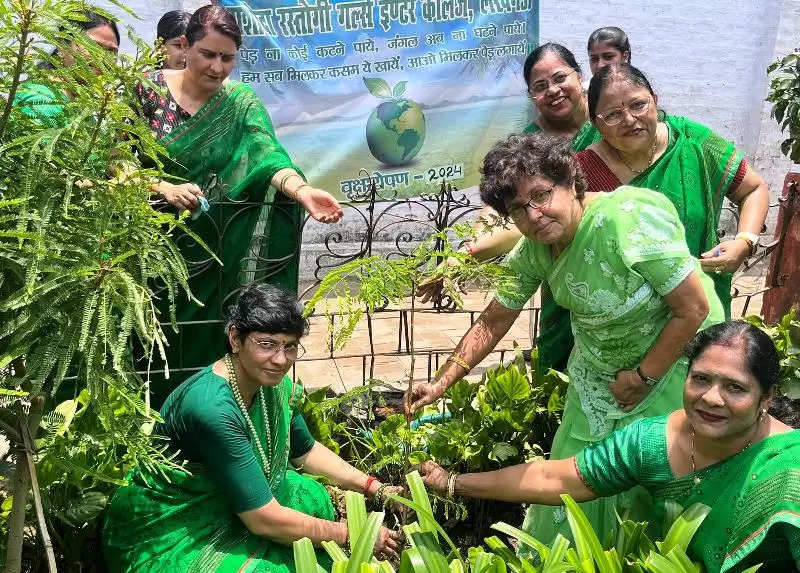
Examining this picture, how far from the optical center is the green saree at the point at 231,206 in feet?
11.2

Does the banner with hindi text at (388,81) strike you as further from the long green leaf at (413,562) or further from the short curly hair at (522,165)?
the long green leaf at (413,562)

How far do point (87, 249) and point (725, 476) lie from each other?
1627 millimetres

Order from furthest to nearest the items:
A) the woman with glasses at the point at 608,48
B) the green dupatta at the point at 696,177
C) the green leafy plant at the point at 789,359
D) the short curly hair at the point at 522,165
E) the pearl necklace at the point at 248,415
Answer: the woman with glasses at the point at 608,48 < the green leafy plant at the point at 789,359 < the green dupatta at the point at 696,177 < the pearl necklace at the point at 248,415 < the short curly hair at the point at 522,165

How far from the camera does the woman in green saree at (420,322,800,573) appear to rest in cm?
203

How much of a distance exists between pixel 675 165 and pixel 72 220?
7.19 ft

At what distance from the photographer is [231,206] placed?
3.39 m

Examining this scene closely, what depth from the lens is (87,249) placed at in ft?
5.66

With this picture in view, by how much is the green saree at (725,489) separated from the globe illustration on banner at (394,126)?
5.39 meters

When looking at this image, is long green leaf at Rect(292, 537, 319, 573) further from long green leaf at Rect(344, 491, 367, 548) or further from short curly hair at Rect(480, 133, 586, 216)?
short curly hair at Rect(480, 133, 586, 216)

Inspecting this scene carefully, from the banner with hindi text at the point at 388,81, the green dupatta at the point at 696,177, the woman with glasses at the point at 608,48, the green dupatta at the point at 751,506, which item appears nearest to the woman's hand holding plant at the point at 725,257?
the green dupatta at the point at 696,177

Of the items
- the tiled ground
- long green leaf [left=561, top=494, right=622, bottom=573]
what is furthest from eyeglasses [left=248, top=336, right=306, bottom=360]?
the tiled ground

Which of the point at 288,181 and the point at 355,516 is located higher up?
the point at 288,181

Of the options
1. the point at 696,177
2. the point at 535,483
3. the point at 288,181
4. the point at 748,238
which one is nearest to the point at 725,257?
the point at 748,238

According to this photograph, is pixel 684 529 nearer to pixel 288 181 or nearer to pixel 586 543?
pixel 586 543
